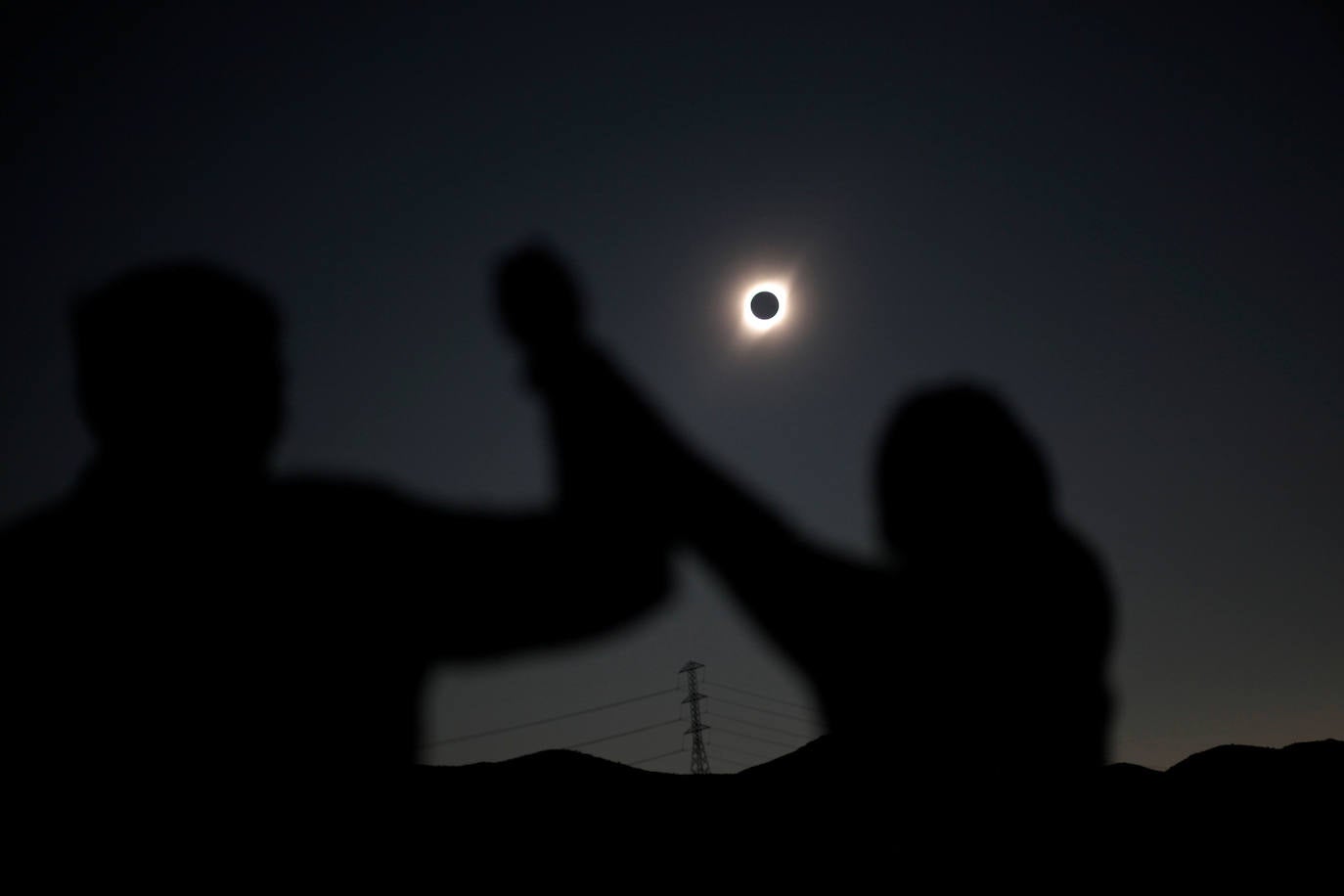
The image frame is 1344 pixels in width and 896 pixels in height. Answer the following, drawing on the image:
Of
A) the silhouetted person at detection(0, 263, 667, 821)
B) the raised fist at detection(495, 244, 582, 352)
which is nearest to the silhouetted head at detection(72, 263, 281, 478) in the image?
the silhouetted person at detection(0, 263, 667, 821)

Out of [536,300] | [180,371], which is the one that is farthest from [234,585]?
[536,300]

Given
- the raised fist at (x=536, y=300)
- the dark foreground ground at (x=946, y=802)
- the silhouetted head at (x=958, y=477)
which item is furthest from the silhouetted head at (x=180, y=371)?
the silhouetted head at (x=958, y=477)

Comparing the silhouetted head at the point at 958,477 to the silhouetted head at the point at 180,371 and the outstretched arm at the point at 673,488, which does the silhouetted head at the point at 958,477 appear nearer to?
the outstretched arm at the point at 673,488

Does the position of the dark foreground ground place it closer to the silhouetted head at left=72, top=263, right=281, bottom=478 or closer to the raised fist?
the silhouetted head at left=72, top=263, right=281, bottom=478

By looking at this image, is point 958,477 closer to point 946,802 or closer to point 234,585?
point 946,802

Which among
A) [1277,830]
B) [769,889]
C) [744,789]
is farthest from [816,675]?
[744,789]

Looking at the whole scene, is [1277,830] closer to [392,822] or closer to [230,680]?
[392,822]
